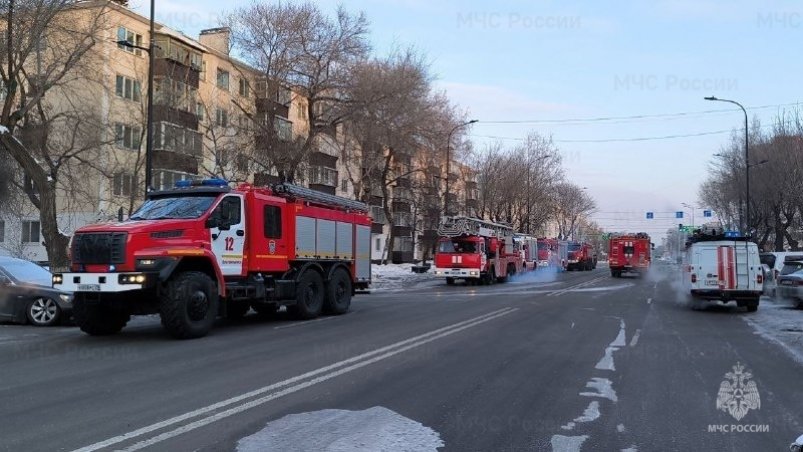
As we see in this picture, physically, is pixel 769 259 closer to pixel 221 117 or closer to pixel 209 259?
pixel 209 259

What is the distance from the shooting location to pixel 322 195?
16.8 metres

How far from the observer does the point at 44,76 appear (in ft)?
77.1

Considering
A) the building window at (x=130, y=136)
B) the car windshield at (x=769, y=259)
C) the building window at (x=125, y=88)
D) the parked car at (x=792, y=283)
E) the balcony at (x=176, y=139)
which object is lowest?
the parked car at (x=792, y=283)

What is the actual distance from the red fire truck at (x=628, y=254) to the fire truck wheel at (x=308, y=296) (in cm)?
3505

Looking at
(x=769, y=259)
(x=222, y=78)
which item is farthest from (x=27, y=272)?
(x=222, y=78)

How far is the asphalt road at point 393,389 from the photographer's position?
5.79m

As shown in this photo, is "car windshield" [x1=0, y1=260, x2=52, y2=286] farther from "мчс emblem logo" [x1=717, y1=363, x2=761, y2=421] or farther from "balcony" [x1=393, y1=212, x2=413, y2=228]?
"balcony" [x1=393, y1=212, x2=413, y2=228]

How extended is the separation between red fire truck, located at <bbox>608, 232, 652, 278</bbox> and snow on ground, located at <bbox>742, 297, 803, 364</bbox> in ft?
81.0

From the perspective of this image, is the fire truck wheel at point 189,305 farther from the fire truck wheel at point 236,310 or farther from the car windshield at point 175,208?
the fire truck wheel at point 236,310

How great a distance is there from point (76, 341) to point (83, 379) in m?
4.02

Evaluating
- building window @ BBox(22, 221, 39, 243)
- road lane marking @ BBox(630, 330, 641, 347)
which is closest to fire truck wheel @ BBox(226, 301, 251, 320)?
road lane marking @ BBox(630, 330, 641, 347)

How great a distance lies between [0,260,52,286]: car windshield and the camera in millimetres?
13992

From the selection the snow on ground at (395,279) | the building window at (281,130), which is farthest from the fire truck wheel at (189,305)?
the building window at (281,130)

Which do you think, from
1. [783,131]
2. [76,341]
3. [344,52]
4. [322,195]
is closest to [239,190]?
[322,195]
